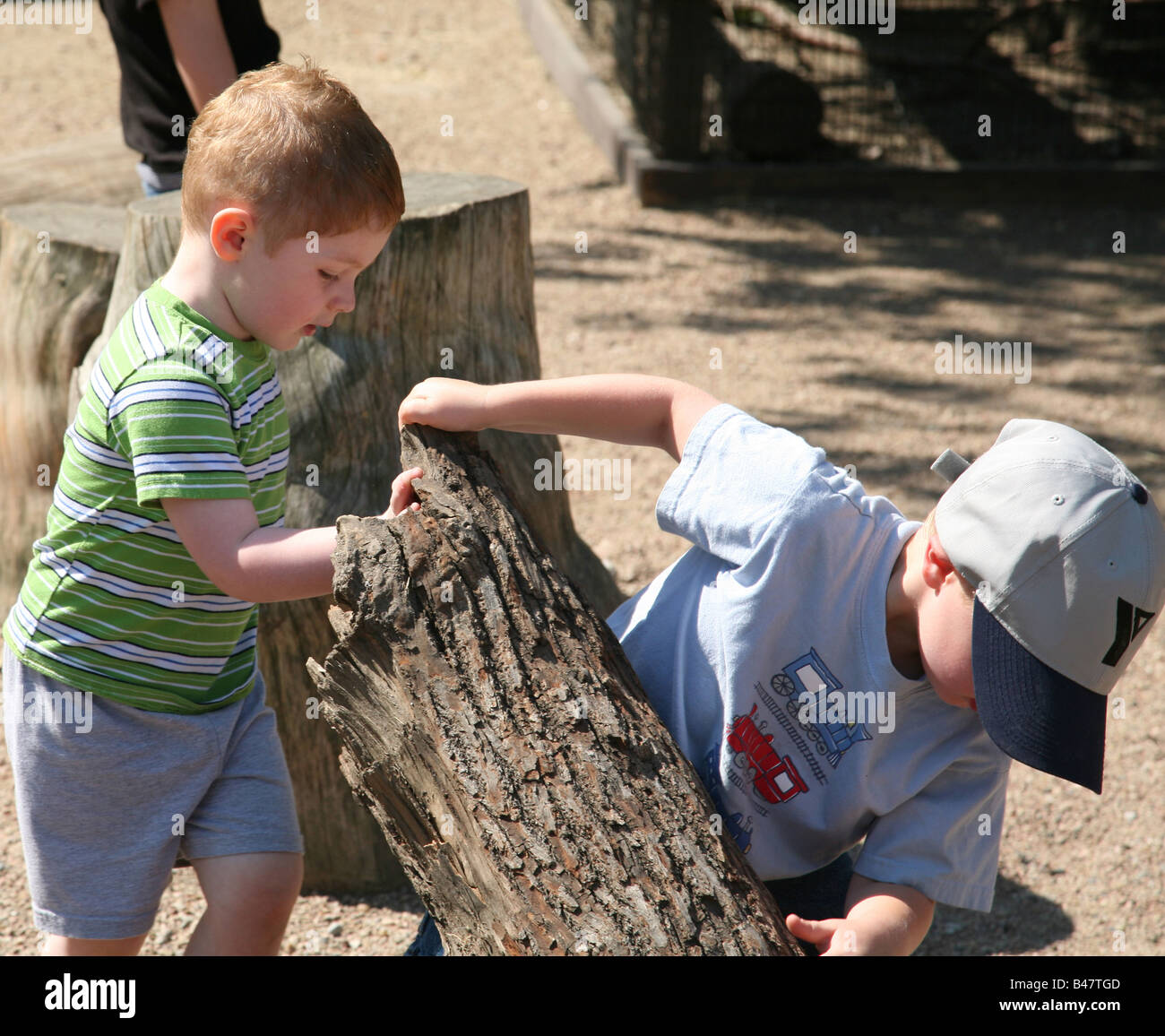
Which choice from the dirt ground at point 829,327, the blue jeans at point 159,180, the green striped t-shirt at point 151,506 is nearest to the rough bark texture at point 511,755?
the green striped t-shirt at point 151,506

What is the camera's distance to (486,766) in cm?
152

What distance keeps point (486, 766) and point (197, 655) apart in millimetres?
688

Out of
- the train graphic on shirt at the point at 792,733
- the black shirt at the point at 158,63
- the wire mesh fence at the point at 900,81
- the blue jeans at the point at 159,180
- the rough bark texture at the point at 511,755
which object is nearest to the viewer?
the rough bark texture at the point at 511,755

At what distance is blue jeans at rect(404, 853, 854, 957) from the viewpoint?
1849mm

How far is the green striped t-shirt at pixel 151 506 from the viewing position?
1.72 metres

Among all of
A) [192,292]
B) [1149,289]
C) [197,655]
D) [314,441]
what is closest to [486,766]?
[197,655]

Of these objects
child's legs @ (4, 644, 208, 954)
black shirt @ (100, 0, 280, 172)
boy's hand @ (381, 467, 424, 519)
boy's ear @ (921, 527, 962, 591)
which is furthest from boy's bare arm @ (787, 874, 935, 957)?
black shirt @ (100, 0, 280, 172)

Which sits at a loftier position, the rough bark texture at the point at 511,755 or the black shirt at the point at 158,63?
the black shirt at the point at 158,63

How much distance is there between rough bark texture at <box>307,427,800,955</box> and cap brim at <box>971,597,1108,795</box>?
36cm

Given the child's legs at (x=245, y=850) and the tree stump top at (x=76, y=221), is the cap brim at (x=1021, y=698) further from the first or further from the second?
the tree stump top at (x=76, y=221)

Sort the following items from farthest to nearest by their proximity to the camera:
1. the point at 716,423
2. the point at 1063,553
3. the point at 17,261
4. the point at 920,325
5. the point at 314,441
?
1. the point at 920,325
2. the point at 17,261
3. the point at 314,441
4. the point at 716,423
5. the point at 1063,553

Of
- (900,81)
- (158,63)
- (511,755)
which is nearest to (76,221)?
(158,63)
